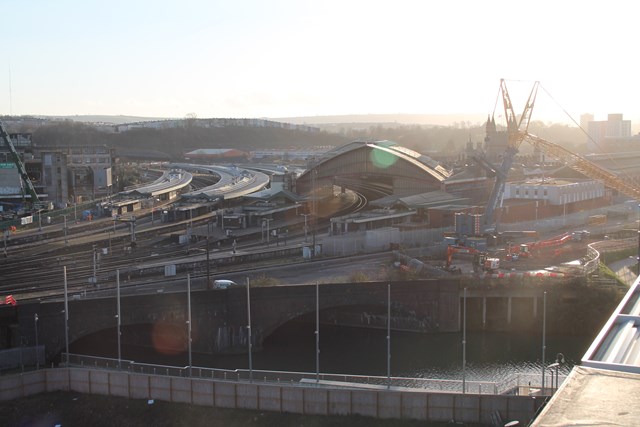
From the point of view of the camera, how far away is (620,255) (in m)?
21.9

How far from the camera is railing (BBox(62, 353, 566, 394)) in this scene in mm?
11500

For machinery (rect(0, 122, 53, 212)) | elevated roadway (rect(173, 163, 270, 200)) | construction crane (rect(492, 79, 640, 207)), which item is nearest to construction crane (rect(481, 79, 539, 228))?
construction crane (rect(492, 79, 640, 207))

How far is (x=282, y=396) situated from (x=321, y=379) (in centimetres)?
101

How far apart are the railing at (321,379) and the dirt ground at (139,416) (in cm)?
63

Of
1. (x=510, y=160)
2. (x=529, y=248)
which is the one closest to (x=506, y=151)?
(x=510, y=160)

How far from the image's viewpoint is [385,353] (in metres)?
14.7

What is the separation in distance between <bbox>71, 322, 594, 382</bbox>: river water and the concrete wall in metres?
2.13

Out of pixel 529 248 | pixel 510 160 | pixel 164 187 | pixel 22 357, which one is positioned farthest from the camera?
pixel 164 187

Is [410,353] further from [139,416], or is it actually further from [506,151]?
[506,151]

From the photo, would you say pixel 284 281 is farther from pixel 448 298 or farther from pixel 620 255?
pixel 620 255

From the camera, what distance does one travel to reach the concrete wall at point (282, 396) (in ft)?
35.6

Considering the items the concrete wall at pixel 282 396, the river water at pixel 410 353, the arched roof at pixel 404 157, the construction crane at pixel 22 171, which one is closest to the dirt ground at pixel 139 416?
the concrete wall at pixel 282 396

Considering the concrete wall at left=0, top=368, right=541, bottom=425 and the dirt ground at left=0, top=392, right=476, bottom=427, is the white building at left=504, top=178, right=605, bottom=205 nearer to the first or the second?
the concrete wall at left=0, top=368, right=541, bottom=425

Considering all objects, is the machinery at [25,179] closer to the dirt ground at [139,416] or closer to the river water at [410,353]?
the river water at [410,353]
